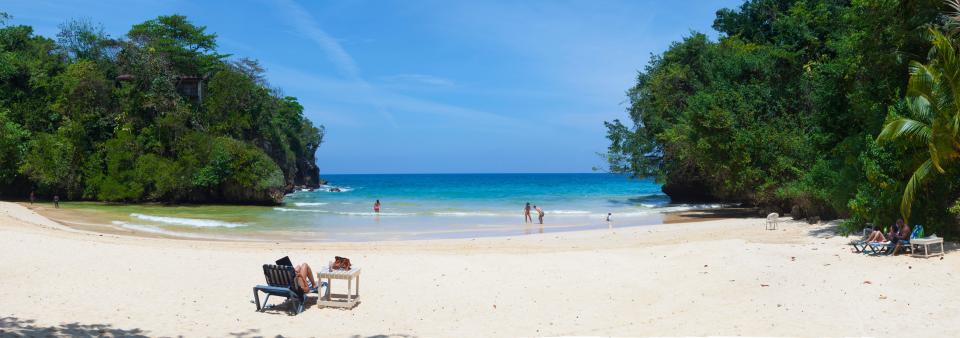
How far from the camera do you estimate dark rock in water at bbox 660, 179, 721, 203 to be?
48.3m

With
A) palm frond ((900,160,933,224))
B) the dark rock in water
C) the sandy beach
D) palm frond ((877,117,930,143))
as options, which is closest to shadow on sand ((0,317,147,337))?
the sandy beach

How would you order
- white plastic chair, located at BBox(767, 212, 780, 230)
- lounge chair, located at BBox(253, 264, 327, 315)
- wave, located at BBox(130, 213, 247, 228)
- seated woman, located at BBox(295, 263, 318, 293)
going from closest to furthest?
lounge chair, located at BBox(253, 264, 327, 315)
seated woman, located at BBox(295, 263, 318, 293)
white plastic chair, located at BBox(767, 212, 780, 230)
wave, located at BBox(130, 213, 247, 228)

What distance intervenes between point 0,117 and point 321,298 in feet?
133

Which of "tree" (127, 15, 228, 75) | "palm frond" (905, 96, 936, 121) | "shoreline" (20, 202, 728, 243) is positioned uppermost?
"tree" (127, 15, 228, 75)

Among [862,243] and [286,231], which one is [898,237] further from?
[286,231]

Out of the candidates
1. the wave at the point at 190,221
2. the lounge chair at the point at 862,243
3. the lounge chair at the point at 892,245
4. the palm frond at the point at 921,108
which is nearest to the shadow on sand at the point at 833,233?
the lounge chair at the point at 892,245

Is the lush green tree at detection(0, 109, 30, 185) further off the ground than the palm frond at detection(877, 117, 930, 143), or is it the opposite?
the lush green tree at detection(0, 109, 30, 185)

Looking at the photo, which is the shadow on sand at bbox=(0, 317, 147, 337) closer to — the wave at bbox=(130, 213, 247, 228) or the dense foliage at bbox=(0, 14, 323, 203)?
the wave at bbox=(130, 213, 247, 228)

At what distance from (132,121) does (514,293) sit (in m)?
45.4

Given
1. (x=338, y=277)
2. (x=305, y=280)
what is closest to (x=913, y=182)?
(x=338, y=277)

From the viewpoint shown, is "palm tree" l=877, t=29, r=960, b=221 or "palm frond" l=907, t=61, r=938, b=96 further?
"palm frond" l=907, t=61, r=938, b=96

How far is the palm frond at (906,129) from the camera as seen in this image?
1241 centimetres

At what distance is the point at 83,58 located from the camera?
4884cm

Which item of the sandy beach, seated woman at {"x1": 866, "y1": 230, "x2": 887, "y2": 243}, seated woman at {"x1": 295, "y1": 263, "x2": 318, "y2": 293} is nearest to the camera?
the sandy beach
